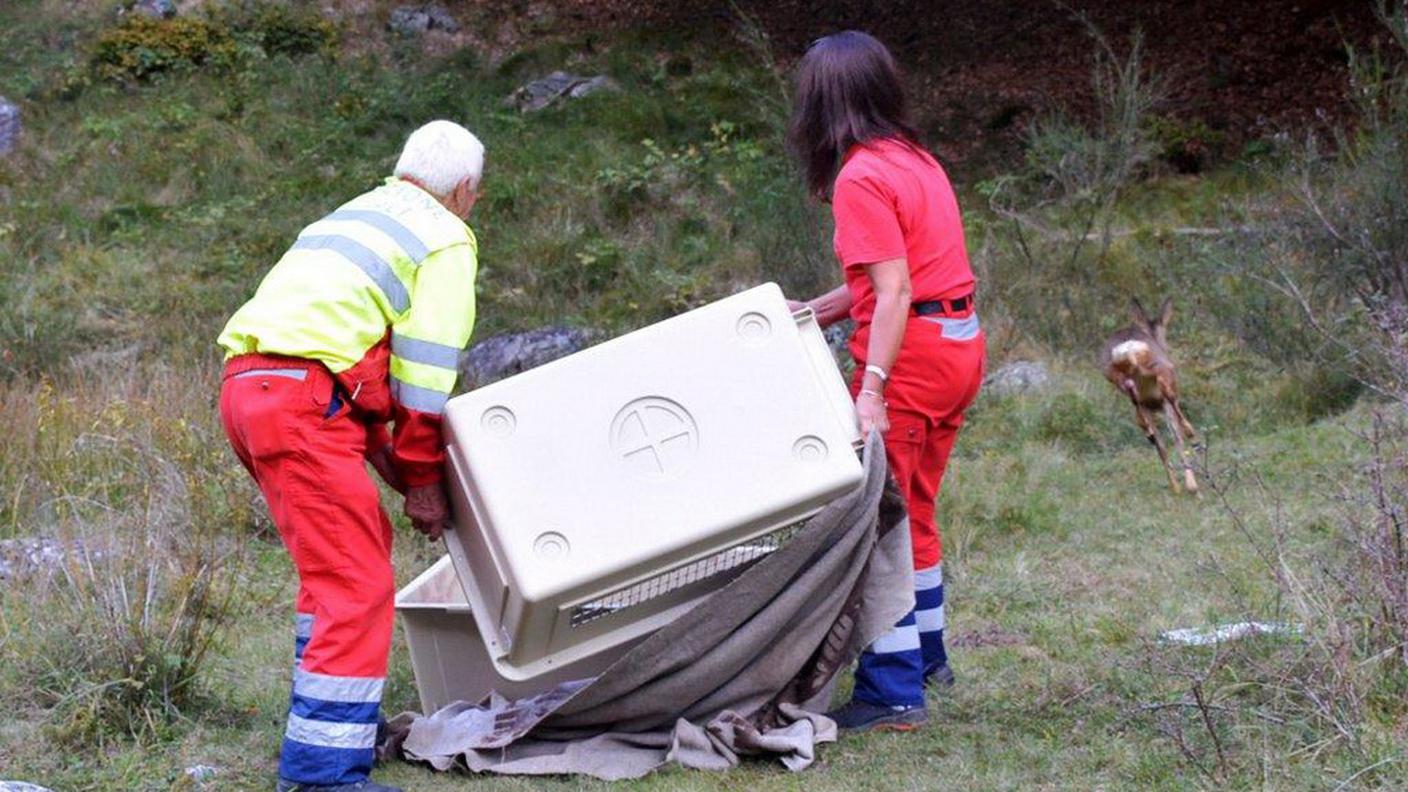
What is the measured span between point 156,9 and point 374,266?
52.1ft

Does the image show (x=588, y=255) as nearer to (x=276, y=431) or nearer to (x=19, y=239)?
(x=19, y=239)

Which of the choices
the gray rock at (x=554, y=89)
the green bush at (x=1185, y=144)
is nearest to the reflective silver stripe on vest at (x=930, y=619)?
the green bush at (x=1185, y=144)

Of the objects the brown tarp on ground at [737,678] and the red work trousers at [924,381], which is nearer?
the brown tarp on ground at [737,678]

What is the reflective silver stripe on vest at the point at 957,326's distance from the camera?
4.99 m

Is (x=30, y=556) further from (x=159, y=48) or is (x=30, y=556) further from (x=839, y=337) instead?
(x=159, y=48)

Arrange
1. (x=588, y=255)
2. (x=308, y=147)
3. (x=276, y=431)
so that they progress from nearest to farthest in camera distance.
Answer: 1. (x=276, y=431)
2. (x=588, y=255)
3. (x=308, y=147)

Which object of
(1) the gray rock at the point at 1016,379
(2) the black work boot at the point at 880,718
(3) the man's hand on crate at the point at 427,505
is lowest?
(1) the gray rock at the point at 1016,379

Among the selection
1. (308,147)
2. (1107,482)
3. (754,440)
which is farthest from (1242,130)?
(754,440)

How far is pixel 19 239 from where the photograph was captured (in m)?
15.4

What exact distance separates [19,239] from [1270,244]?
10569mm

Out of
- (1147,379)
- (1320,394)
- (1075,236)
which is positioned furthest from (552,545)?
(1075,236)

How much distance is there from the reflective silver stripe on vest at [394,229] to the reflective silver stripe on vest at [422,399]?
0.33m

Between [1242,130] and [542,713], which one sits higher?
[542,713]

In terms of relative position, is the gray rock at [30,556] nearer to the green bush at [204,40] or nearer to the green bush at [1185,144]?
the green bush at [1185,144]
